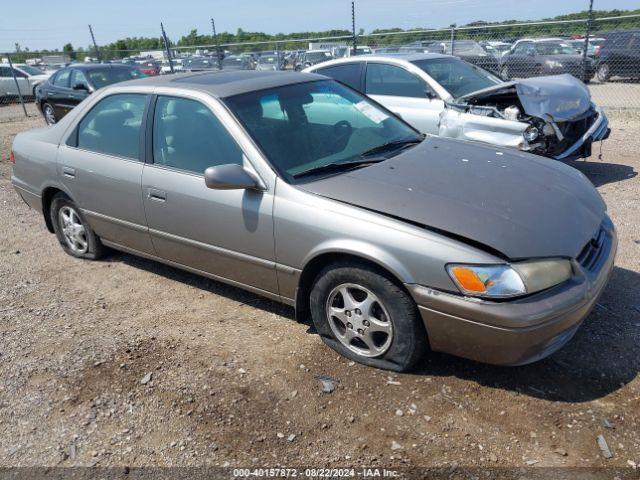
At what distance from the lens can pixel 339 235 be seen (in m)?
2.88

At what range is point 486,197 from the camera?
2.95m

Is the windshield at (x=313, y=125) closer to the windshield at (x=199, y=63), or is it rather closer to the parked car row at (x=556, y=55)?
the parked car row at (x=556, y=55)

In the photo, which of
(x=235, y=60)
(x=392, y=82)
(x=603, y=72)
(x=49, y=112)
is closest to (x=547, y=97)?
(x=392, y=82)

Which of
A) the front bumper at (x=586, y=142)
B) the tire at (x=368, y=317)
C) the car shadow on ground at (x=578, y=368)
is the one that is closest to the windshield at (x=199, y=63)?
the front bumper at (x=586, y=142)

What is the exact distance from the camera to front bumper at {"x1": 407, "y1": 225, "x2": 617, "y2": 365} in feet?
8.21

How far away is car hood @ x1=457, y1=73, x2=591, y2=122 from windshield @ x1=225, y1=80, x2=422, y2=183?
258cm

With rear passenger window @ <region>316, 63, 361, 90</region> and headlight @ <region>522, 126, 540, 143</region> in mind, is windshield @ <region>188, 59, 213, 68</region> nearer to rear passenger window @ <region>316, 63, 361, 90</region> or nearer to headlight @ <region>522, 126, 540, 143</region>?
rear passenger window @ <region>316, 63, 361, 90</region>

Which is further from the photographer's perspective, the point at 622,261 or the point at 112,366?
the point at 622,261

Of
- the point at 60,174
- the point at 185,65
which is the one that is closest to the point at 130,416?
the point at 60,174

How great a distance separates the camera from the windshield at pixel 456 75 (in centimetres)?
683

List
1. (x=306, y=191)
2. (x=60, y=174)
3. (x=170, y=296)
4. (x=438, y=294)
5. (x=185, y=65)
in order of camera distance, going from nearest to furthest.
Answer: (x=438, y=294) < (x=306, y=191) < (x=170, y=296) < (x=60, y=174) < (x=185, y=65)

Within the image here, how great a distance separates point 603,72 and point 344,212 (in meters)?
17.0

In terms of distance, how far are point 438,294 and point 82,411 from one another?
202cm

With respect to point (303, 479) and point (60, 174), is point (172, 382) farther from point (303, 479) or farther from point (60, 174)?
point (60, 174)
